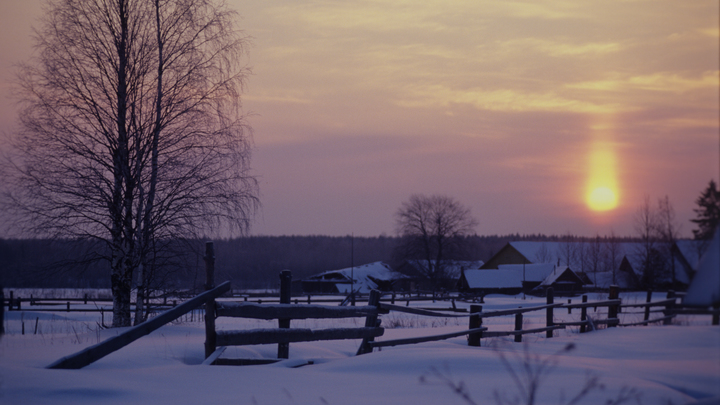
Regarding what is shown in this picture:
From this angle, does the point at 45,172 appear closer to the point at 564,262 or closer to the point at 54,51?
the point at 54,51

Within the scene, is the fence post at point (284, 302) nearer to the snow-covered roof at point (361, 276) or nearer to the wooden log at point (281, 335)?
the wooden log at point (281, 335)

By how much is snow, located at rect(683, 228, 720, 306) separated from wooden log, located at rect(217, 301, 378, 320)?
6829 mm

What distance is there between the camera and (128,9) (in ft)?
51.9

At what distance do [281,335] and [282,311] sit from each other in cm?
37

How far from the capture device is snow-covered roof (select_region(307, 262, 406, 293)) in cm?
6903

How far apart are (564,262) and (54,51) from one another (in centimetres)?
7838

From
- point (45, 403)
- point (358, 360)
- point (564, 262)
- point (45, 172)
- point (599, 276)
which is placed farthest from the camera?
point (564, 262)

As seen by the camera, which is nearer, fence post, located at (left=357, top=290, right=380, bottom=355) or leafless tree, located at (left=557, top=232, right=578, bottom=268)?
fence post, located at (left=357, top=290, right=380, bottom=355)

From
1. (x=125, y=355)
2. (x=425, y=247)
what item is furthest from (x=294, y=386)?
(x=425, y=247)

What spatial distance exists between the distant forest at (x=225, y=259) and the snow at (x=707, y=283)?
404cm

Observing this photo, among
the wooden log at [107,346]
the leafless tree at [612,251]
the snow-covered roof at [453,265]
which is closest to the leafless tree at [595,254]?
the leafless tree at [612,251]

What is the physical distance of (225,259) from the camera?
977 inches

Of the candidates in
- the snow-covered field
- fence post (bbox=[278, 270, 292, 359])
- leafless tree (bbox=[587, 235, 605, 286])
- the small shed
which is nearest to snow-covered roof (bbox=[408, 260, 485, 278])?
the small shed

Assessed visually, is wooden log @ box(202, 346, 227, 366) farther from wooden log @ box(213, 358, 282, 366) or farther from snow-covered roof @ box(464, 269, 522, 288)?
snow-covered roof @ box(464, 269, 522, 288)
